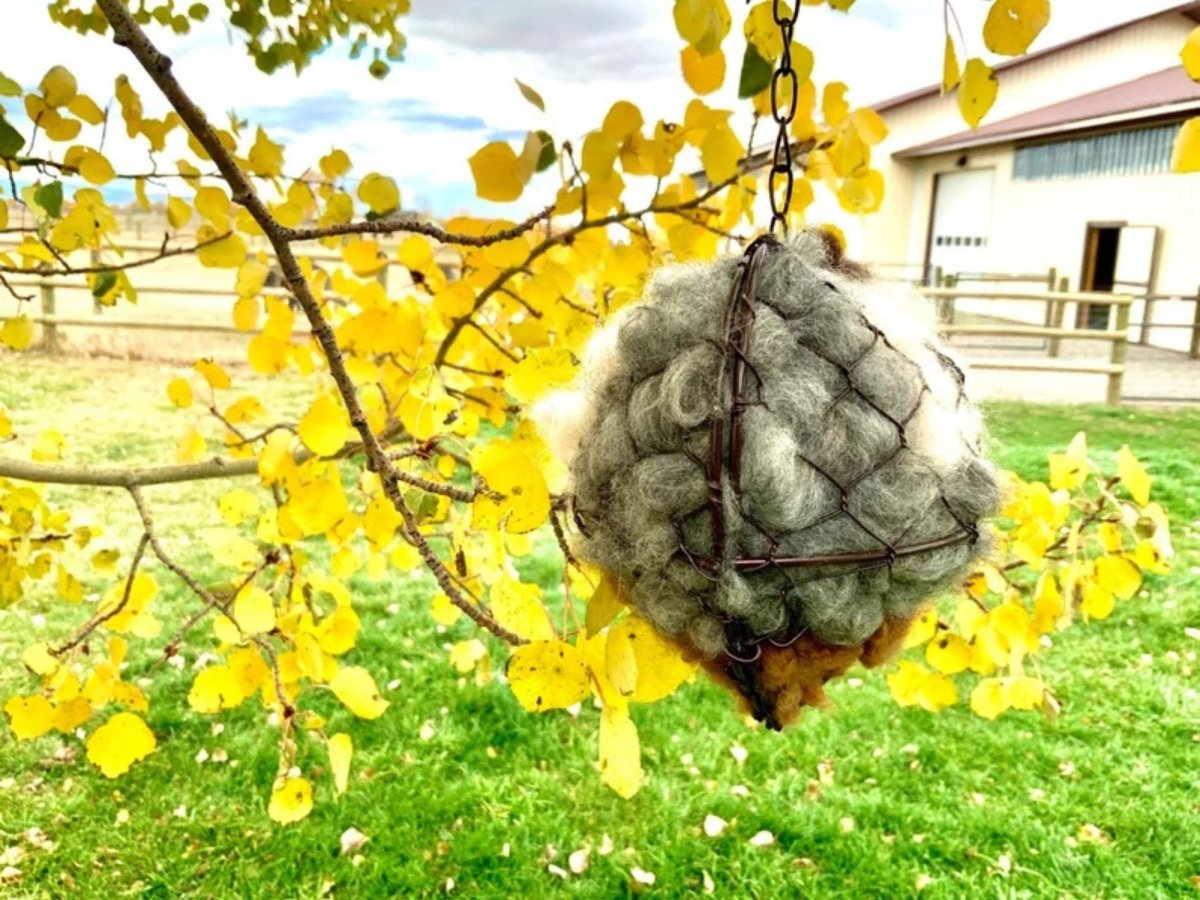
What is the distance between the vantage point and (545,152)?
2.87ft

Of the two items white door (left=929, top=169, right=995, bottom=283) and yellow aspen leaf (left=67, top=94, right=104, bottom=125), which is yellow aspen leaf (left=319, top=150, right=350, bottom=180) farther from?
white door (left=929, top=169, right=995, bottom=283)

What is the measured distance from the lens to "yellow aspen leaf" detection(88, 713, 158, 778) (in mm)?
1121

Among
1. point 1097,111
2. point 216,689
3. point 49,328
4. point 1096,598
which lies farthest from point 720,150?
point 1097,111

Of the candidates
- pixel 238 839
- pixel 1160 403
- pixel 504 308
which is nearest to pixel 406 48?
pixel 504 308

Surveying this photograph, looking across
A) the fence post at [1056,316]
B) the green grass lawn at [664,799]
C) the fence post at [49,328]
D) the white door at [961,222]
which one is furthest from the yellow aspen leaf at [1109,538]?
the white door at [961,222]

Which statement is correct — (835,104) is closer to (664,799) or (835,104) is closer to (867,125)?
(867,125)

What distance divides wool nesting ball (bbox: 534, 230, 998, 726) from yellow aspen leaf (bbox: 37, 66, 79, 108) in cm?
84

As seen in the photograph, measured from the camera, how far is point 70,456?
4.68m

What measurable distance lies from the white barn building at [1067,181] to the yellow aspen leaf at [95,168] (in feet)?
24.6

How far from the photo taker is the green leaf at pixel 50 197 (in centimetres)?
101

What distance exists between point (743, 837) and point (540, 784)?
0.47 metres

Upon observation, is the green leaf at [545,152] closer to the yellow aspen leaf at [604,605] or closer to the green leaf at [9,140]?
the yellow aspen leaf at [604,605]

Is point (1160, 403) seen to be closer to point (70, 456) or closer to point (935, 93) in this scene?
point (70, 456)

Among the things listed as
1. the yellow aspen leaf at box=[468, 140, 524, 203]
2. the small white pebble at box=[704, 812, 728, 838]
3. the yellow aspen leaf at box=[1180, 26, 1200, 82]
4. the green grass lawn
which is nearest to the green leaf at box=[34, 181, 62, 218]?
the yellow aspen leaf at box=[468, 140, 524, 203]
